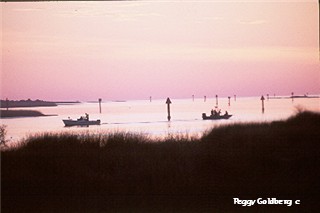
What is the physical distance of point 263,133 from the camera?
966 centimetres

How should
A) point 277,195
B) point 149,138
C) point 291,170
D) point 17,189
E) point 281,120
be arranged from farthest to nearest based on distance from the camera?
point 281,120
point 149,138
point 291,170
point 17,189
point 277,195

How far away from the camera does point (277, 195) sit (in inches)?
278

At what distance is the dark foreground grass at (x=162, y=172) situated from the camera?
7.12 m

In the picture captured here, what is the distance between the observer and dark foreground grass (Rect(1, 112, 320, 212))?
23.4 ft

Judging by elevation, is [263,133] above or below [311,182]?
above

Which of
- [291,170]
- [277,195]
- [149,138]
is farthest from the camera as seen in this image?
[149,138]

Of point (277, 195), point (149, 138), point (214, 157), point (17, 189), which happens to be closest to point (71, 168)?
point (17, 189)

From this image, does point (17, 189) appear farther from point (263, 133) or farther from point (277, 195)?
point (263, 133)

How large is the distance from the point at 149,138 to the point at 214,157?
1424mm

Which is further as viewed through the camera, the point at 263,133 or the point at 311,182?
the point at 263,133

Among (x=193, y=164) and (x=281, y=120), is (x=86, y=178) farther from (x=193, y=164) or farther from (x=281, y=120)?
(x=281, y=120)

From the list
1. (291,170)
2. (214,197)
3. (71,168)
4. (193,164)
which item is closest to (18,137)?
(71,168)

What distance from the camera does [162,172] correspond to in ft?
27.2

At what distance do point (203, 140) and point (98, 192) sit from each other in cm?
271
